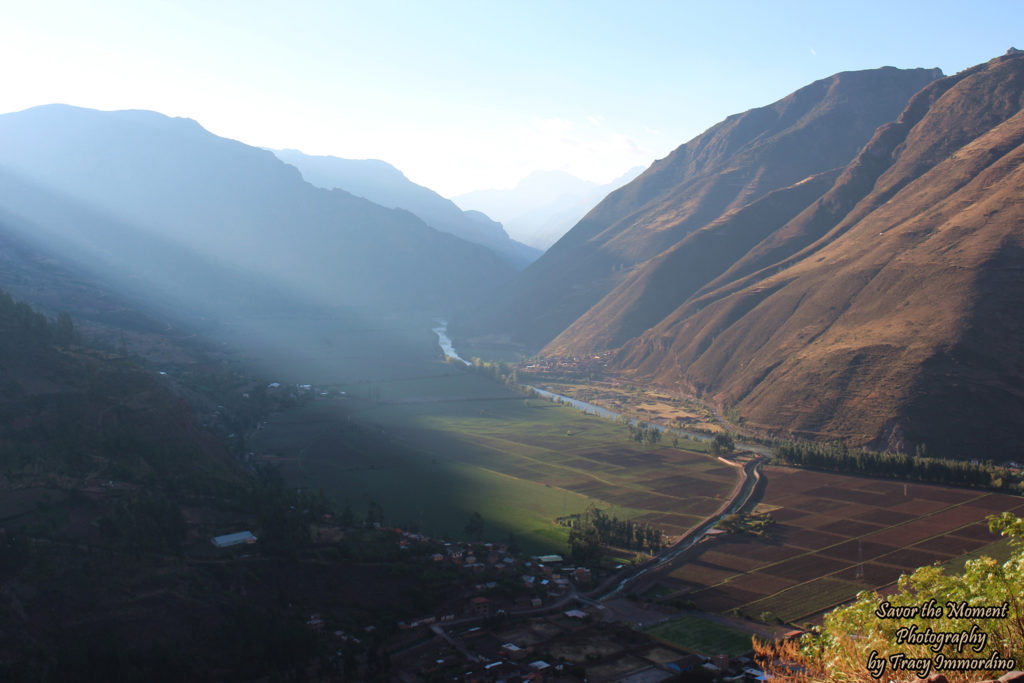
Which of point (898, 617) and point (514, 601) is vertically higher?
point (898, 617)

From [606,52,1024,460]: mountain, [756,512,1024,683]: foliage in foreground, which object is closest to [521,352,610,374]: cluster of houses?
[606,52,1024,460]: mountain

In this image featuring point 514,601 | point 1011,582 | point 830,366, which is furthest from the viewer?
point 830,366

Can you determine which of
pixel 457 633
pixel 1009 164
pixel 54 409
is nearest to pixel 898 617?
pixel 457 633

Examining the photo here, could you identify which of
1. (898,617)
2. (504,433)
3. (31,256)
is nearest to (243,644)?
(898,617)

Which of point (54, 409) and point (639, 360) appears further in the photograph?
point (639, 360)

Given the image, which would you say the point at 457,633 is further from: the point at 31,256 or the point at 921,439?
the point at 31,256

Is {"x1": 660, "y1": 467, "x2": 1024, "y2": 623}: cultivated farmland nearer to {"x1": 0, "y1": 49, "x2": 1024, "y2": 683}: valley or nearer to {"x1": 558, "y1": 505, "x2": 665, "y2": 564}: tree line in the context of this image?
{"x1": 0, "y1": 49, "x2": 1024, "y2": 683}: valley

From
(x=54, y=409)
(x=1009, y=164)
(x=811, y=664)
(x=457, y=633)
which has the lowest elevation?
(x=457, y=633)

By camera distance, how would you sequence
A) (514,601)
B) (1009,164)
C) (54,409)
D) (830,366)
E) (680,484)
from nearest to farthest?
(514,601) → (54,409) → (680,484) → (830,366) → (1009,164)

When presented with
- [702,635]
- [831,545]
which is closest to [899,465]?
[831,545]
